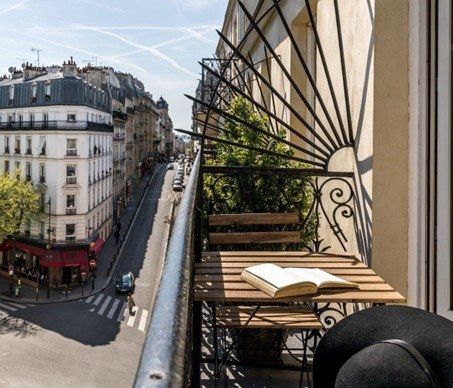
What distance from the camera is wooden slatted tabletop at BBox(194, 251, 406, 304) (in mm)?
2855

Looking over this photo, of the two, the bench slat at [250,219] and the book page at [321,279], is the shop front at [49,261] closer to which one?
the bench slat at [250,219]

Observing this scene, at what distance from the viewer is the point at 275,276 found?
118 inches

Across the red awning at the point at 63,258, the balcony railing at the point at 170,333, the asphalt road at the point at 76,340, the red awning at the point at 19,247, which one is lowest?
the asphalt road at the point at 76,340

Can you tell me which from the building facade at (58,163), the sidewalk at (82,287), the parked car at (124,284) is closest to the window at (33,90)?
the building facade at (58,163)

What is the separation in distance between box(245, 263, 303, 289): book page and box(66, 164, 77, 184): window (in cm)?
3738

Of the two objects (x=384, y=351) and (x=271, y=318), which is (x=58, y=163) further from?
(x=384, y=351)

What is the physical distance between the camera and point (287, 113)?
985 cm

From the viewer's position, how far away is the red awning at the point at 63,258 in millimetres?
36531

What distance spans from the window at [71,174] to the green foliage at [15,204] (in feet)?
7.87

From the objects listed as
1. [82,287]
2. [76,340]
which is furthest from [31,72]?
[76,340]

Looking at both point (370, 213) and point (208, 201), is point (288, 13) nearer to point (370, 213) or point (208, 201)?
point (208, 201)

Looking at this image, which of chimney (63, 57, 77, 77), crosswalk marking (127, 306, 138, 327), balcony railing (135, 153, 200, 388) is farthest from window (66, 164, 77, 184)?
balcony railing (135, 153, 200, 388)

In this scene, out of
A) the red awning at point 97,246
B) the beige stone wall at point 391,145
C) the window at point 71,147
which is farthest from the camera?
the red awning at point 97,246

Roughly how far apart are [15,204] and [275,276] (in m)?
36.0
